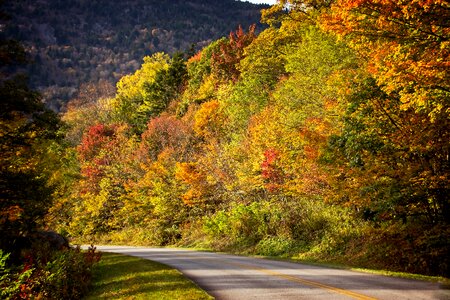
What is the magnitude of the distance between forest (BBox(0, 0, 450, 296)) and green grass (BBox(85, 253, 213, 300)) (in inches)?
200

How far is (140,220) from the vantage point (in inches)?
1841

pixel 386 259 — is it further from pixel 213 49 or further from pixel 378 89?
pixel 213 49

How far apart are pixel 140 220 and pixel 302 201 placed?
2580 centimetres

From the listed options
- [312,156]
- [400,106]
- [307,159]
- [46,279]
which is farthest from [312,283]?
[307,159]

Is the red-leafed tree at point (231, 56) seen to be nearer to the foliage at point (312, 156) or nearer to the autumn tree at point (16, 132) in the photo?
the foliage at point (312, 156)

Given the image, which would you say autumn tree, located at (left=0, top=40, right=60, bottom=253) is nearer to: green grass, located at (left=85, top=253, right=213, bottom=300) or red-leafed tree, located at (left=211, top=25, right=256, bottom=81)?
green grass, located at (left=85, top=253, right=213, bottom=300)

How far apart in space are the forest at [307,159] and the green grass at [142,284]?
16.7 feet

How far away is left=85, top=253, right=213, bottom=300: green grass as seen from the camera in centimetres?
1267

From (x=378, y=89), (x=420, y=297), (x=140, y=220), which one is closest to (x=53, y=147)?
(x=140, y=220)

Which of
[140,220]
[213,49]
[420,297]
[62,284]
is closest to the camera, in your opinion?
[420,297]

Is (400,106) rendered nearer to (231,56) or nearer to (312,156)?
(312,156)

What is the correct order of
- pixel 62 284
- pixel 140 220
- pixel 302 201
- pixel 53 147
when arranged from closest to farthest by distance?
pixel 62 284 < pixel 302 201 < pixel 53 147 < pixel 140 220

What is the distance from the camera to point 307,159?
21.3 metres

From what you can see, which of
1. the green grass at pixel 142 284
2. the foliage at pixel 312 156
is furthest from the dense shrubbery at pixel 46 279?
the foliage at pixel 312 156
